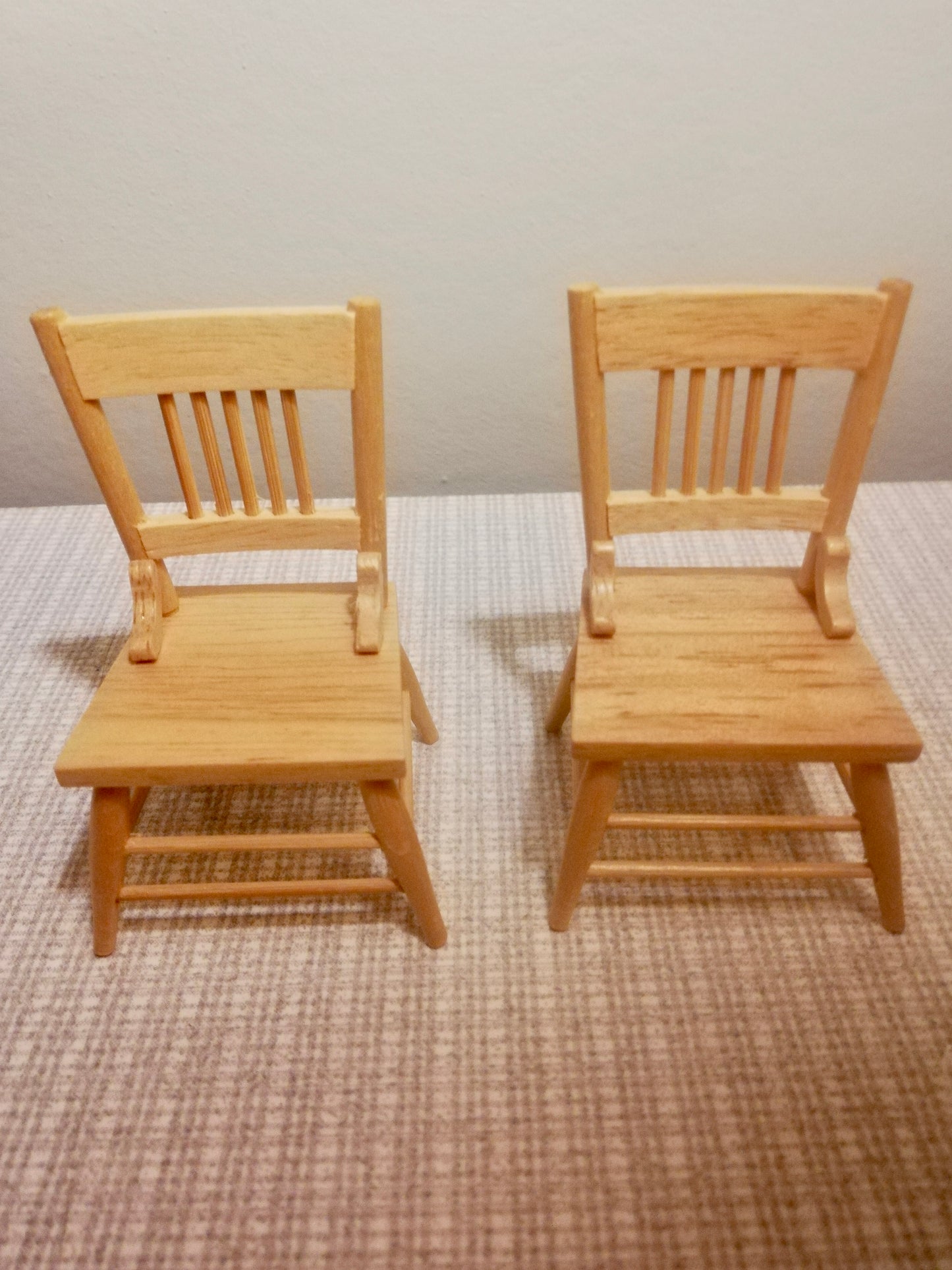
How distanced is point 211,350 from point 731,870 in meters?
0.91

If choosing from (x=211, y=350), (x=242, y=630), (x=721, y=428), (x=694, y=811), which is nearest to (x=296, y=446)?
(x=211, y=350)

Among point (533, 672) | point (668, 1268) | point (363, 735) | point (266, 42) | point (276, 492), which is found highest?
point (266, 42)

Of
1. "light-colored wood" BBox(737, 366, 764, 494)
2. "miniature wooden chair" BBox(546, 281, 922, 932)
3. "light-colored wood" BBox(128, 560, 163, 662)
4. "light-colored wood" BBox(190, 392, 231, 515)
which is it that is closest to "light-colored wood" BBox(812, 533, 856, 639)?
"miniature wooden chair" BBox(546, 281, 922, 932)

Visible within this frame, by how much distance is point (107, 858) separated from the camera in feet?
3.46

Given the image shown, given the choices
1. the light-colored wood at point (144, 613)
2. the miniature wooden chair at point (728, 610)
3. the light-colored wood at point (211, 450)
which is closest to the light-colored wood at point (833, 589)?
the miniature wooden chair at point (728, 610)

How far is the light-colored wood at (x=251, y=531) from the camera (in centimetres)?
104

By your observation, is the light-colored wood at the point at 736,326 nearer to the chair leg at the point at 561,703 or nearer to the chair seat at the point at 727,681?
the chair seat at the point at 727,681

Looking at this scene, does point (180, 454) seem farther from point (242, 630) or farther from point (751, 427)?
point (751, 427)

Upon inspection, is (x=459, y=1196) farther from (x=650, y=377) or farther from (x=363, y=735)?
(x=650, y=377)

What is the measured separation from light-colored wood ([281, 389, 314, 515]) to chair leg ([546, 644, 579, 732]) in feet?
1.49

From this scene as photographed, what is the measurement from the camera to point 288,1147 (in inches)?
38.0

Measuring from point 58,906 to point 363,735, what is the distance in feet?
1.99

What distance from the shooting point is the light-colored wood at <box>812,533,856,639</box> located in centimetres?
105

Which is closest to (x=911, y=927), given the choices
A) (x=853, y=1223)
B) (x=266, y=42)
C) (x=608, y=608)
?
(x=853, y=1223)
